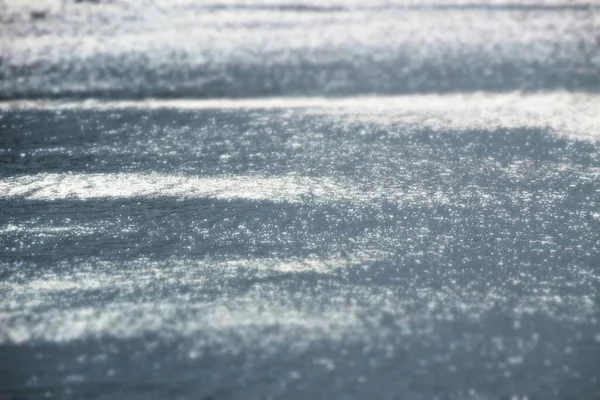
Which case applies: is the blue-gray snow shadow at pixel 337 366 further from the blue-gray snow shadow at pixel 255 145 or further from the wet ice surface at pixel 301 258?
the blue-gray snow shadow at pixel 255 145

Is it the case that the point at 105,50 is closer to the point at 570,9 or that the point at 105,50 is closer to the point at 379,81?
the point at 379,81

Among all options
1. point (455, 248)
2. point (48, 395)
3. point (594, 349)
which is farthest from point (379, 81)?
point (48, 395)

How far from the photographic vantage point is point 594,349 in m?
1.93

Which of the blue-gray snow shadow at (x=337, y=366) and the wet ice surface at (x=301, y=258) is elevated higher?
the wet ice surface at (x=301, y=258)

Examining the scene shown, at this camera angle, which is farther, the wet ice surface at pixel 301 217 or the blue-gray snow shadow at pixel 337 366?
the wet ice surface at pixel 301 217

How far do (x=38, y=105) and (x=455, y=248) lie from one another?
253 cm

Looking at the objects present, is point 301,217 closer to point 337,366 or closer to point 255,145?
point 255,145

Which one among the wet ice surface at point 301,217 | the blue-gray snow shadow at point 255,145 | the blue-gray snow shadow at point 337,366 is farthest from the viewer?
A: the blue-gray snow shadow at point 255,145

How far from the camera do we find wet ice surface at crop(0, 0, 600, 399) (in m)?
1.90

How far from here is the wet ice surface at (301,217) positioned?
1896 millimetres

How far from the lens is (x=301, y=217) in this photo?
2664 mm

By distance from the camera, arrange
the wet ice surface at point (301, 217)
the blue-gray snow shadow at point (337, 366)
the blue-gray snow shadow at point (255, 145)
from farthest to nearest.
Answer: the blue-gray snow shadow at point (255, 145) → the wet ice surface at point (301, 217) → the blue-gray snow shadow at point (337, 366)

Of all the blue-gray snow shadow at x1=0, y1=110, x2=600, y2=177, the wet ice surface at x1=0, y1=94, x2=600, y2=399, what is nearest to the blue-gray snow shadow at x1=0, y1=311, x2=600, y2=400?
the wet ice surface at x1=0, y1=94, x2=600, y2=399

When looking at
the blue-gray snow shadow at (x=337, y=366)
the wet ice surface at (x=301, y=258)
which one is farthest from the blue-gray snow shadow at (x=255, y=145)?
the blue-gray snow shadow at (x=337, y=366)
